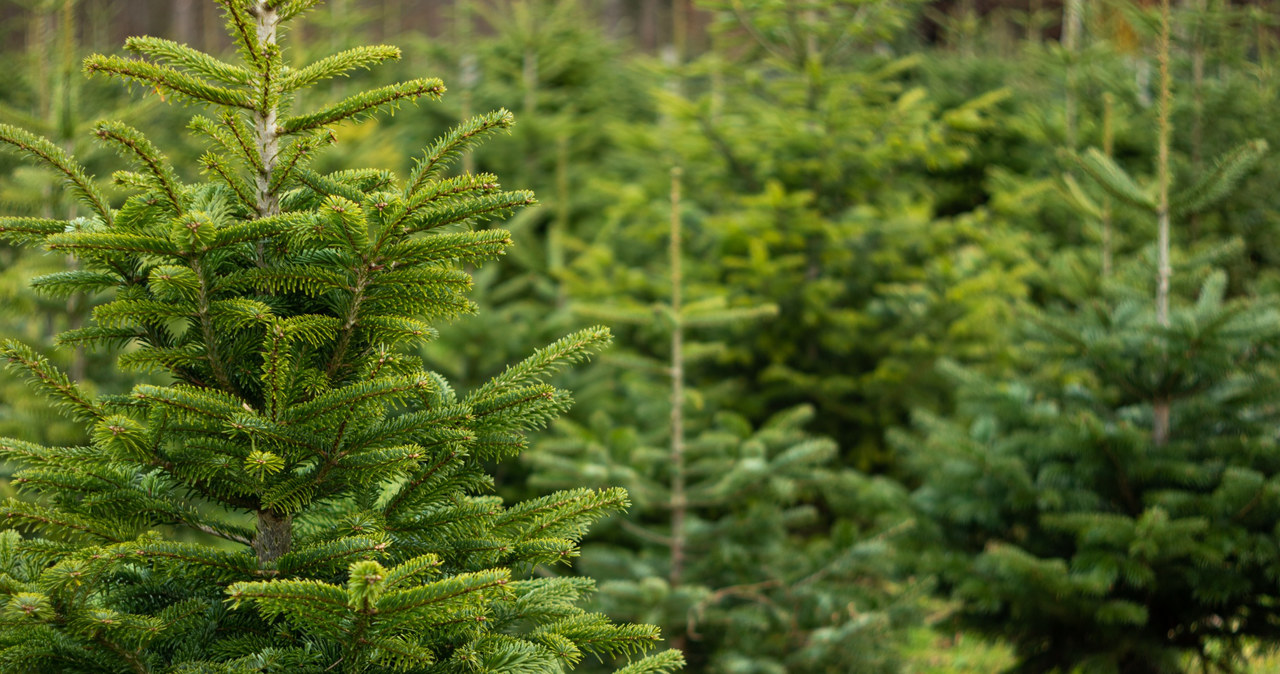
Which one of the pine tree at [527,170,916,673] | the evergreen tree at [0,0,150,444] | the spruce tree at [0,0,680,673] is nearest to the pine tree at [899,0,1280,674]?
the pine tree at [527,170,916,673]

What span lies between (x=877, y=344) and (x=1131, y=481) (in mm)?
2082

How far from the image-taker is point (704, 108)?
566 cm

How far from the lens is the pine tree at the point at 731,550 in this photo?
3951 millimetres

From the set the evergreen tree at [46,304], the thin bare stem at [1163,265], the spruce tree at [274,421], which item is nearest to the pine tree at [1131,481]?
the thin bare stem at [1163,265]

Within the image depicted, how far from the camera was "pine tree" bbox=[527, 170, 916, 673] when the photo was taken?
3.95m

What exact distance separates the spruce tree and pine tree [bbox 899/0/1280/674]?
2.58m

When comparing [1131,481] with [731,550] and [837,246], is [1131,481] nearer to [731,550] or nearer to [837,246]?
[731,550]

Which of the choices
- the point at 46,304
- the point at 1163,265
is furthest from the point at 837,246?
the point at 46,304

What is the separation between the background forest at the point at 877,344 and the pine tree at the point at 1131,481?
0.02 metres

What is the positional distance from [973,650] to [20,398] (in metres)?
5.85

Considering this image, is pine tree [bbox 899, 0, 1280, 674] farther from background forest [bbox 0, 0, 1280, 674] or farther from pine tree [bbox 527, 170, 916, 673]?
pine tree [bbox 527, 170, 916, 673]

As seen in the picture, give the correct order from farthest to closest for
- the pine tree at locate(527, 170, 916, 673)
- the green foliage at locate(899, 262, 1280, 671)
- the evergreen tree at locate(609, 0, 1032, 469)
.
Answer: the evergreen tree at locate(609, 0, 1032, 469) < the pine tree at locate(527, 170, 916, 673) < the green foliage at locate(899, 262, 1280, 671)

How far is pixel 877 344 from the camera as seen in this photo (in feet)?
18.9

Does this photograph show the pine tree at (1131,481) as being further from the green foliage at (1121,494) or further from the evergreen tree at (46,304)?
the evergreen tree at (46,304)
